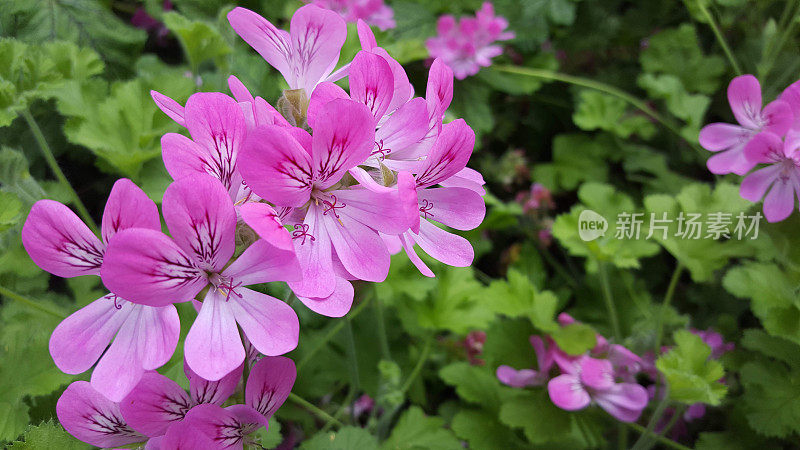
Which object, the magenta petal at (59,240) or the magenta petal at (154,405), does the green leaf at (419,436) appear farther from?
the magenta petal at (59,240)

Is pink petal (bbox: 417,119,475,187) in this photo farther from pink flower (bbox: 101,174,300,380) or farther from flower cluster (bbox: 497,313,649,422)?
flower cluster (bbox: 497,313,649,422)

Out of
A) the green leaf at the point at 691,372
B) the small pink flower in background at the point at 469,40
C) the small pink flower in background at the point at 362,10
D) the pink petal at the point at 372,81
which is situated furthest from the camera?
the small pink flower in background at the point at 469,40

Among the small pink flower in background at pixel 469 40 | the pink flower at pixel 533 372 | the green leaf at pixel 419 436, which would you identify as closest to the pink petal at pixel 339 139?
the green leaf at pixel 419 436

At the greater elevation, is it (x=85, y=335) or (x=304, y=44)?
(x=304, y=44)

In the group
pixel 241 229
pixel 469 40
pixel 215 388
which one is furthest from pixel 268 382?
pixel 469 40

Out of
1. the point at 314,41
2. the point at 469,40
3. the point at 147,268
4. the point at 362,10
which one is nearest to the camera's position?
the point at 147,268

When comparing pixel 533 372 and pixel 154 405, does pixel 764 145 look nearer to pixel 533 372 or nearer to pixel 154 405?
pixel 533 372

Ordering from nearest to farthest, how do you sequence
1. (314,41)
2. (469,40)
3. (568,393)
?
(314,41) < (568,393) < (469,40)
